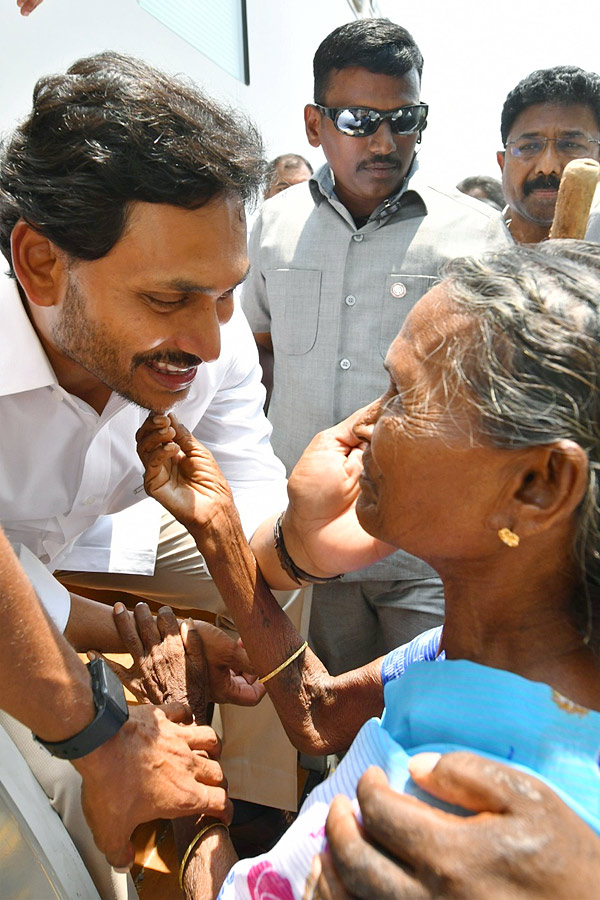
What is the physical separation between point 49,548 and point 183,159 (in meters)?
1.25

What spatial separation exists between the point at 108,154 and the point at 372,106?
4.72 ft

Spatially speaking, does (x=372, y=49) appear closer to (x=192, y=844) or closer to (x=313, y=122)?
(x=313, y=122)

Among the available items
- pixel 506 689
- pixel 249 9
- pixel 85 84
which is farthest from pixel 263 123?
pixel 506 689

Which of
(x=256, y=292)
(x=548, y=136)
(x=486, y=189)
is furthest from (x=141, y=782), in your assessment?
(x=486, y=189)

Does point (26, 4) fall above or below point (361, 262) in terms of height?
above

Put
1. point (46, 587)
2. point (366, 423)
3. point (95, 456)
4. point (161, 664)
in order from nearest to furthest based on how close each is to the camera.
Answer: point (366, 423), point (161, 664), point (46, 587), point (95, 456)

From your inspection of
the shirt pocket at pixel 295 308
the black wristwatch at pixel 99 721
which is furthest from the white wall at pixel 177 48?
the black wristwatch at pixel 99 721

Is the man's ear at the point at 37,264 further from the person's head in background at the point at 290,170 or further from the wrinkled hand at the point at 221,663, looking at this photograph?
the person's head in background at the point at 290,170

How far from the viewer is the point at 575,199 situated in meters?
1.39

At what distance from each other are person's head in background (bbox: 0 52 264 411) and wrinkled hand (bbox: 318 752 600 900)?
1218 millimetres

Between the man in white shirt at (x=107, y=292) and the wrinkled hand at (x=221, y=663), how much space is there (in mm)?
229

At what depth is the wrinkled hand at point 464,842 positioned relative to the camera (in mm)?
813

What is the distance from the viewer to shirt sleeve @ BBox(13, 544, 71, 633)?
6.48 ft

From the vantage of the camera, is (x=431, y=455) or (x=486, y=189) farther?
(x=486, y=189)
